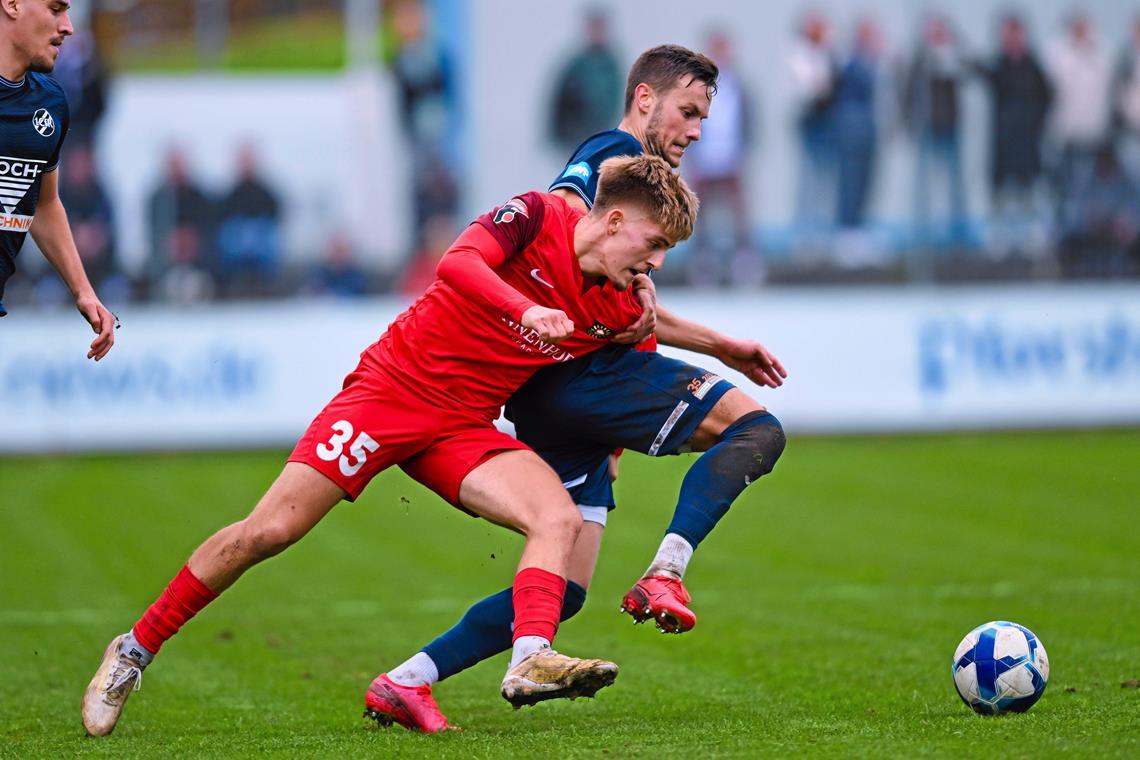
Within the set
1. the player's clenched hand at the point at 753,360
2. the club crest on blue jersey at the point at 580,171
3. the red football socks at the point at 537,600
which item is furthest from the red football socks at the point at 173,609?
the player's clenched hand at the point at 753,360

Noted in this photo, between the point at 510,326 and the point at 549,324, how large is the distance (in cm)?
71

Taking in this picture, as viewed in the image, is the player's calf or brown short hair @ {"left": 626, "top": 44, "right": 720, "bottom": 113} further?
brown short hair @ {"left": 626, "top": 44, "right": 720, "bottom": 113}

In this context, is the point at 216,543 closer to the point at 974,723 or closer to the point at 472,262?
the point at 472,262

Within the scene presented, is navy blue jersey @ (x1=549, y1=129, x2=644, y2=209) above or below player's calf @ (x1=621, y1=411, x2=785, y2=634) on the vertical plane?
above

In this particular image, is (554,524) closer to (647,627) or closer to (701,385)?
(701,385)

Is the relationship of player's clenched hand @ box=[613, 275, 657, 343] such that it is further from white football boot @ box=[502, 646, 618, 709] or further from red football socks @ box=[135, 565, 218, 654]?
red football socks @ box=[135, 565, 218, 654]

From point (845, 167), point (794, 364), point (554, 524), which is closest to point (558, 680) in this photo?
point (554, 524)

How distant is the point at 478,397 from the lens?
5.89 m

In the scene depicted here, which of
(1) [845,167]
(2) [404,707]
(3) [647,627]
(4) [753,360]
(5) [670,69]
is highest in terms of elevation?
(1) [845,167]

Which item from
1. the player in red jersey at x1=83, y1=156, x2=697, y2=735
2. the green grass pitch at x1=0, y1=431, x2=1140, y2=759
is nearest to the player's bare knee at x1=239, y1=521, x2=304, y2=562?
the player in red jersey at x1=83, y1=156, x2=697, y2=735

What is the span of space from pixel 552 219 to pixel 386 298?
40.1ft

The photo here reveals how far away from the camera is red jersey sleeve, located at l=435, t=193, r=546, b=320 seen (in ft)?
17.7

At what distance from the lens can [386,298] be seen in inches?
704

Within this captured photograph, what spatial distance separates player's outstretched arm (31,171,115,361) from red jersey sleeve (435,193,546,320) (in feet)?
4.71
